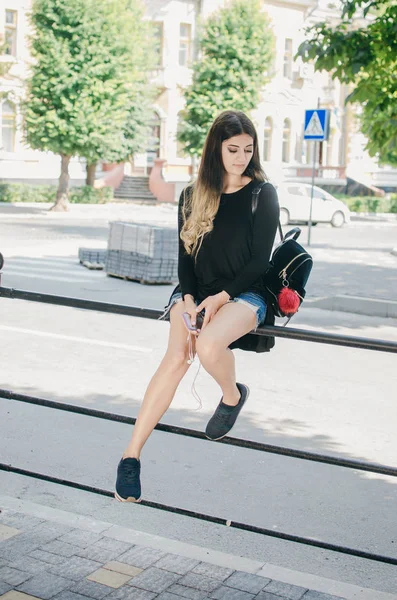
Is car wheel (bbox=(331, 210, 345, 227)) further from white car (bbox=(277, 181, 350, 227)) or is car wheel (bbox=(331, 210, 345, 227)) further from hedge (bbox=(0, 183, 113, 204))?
hedge (bbox=(0, 183, 113, 204))

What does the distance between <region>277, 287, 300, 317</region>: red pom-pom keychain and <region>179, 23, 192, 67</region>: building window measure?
49.9m

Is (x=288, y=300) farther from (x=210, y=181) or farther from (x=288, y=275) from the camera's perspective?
(x=210, y=181)

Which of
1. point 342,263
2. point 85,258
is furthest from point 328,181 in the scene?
point 85,258

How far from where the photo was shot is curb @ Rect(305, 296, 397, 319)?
1295 cm

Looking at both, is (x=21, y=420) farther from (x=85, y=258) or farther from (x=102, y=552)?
(x=85, y=258)

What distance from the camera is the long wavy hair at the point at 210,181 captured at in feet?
12.5

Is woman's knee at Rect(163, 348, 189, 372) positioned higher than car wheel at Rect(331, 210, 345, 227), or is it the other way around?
woman's knee at Rect(163, 348, 189, 372)

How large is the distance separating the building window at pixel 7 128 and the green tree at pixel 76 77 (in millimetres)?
7252

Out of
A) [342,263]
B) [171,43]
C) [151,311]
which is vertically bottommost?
[342,263]

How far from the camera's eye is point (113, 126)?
37875mm

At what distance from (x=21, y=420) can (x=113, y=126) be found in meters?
32.0

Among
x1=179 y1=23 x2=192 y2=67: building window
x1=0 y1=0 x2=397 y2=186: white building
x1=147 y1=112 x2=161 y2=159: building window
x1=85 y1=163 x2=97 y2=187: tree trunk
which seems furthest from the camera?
x1=179 y1=23 x2=192 y2=67: building window

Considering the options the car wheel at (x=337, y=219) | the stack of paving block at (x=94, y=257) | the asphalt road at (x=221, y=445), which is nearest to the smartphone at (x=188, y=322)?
the asphalt road at (x=221, y=445)

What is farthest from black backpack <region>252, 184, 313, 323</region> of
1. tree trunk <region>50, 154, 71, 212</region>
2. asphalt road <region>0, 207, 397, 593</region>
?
tree trunk <region>50, 154, 71, 212</region>
